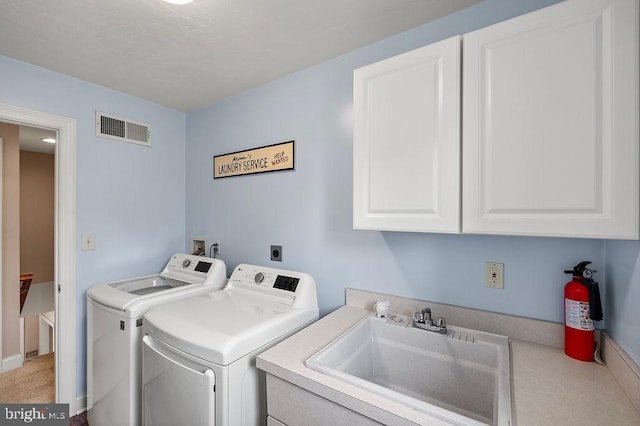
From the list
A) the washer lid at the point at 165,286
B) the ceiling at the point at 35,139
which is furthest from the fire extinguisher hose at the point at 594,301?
the ceiling at the point at 35,139

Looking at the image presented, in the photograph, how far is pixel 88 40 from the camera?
154 centimetres

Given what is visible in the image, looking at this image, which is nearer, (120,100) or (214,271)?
(214,271)

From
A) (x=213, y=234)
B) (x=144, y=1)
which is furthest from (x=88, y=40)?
(x=213, y=234)

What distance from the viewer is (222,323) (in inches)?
51.0

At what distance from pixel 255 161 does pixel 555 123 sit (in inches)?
68.7

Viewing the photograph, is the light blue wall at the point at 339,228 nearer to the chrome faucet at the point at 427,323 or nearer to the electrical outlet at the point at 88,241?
the chrome faucet at the point at 427,323

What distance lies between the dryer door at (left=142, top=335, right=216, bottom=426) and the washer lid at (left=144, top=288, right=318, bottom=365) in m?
0.07

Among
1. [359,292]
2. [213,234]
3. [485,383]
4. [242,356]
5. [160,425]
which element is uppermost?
[213,234]

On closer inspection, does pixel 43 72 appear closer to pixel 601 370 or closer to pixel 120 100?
pixel 120 100

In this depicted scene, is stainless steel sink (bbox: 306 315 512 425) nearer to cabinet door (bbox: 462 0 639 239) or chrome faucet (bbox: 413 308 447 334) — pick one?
chrome faucet (bbox: 413 308 447 334)

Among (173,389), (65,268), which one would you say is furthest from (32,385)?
(173,389)

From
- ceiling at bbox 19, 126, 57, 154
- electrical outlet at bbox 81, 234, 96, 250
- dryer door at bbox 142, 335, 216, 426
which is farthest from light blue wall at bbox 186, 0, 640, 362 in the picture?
ceiling at bbox 19, 126, 57, 154

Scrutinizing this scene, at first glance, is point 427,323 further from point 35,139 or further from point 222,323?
point 35,139

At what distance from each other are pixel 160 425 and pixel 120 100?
2226mm
